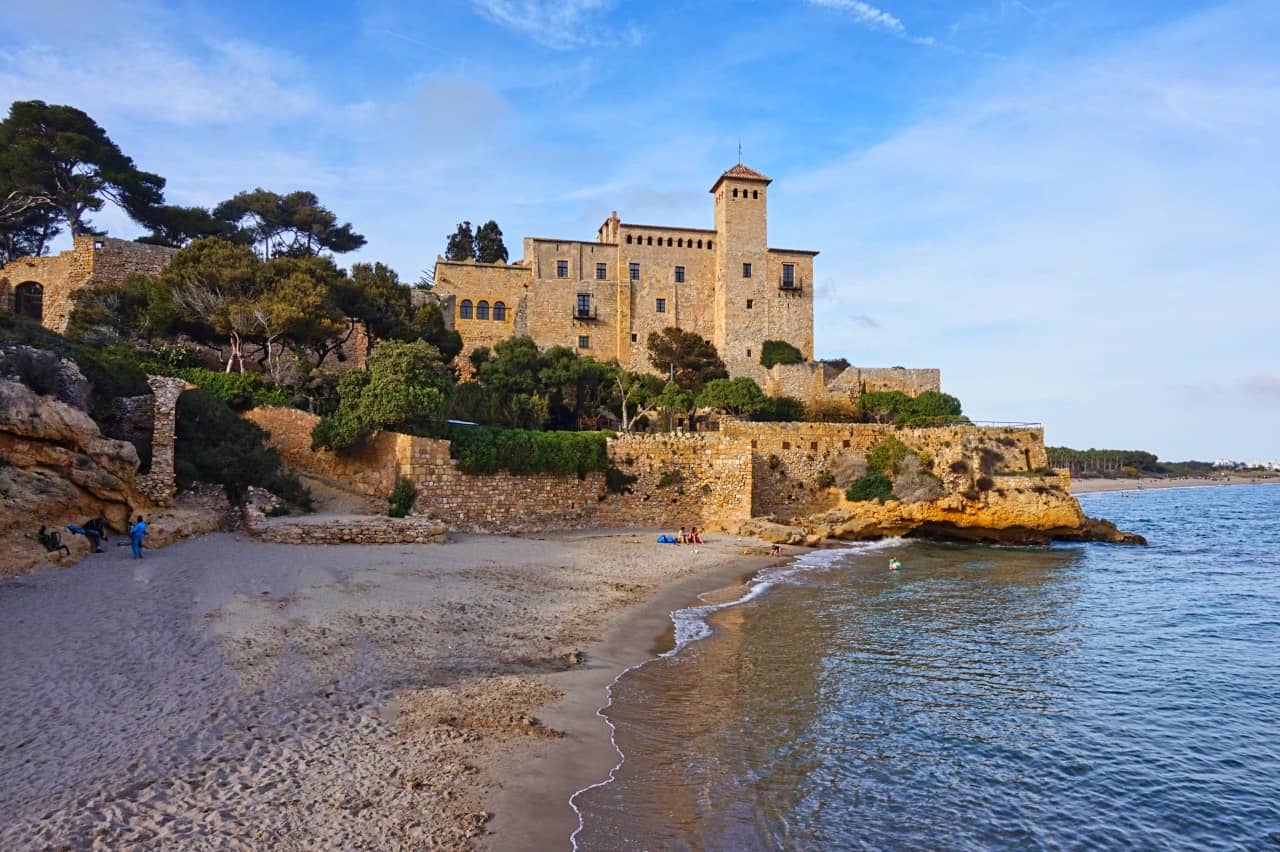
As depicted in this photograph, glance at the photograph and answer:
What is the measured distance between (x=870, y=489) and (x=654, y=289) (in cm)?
1951

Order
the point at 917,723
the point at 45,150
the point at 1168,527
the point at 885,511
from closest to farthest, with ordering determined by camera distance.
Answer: the point at 917,723, the point at 885,511, the point at 45,150, the point at 1168,527

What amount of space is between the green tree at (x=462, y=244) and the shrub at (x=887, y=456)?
29.9 metres

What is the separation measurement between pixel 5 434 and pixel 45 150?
25.7 meters

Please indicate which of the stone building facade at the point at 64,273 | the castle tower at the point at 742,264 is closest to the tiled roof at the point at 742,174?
the castle tower at the point at 742,264

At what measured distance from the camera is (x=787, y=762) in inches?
293

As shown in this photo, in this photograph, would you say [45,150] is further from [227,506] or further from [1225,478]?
[1225,478]

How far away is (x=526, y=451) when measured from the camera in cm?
2434

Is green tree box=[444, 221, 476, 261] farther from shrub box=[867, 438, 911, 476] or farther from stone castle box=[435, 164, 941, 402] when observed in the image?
shrub box=[867, 438, 911, 476]

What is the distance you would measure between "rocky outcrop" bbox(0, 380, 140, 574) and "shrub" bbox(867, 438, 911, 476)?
24768 mm

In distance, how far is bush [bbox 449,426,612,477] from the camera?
2303 centimetres

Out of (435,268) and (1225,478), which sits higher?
(435,268)

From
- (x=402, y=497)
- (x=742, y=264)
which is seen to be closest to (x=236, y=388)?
(x=402, y=497)

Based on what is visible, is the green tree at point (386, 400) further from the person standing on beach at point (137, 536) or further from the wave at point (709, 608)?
the wave at point (709, 608)

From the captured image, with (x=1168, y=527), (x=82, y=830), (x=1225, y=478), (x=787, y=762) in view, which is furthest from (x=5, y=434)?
(x=1225, y=478)
